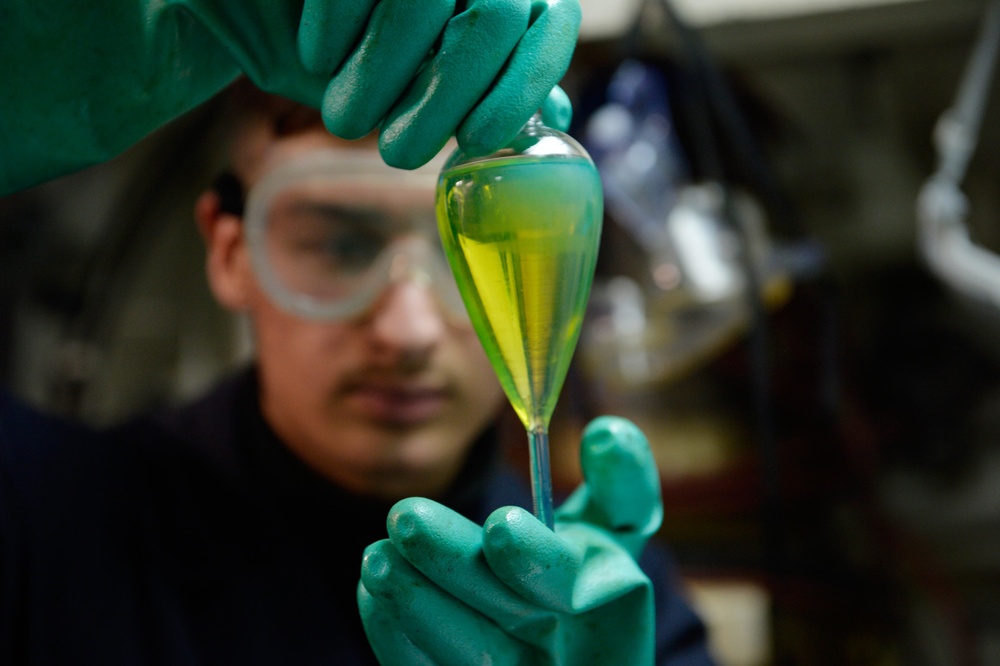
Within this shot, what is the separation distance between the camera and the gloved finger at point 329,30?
1.74 ft

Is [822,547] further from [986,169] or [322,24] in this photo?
[322,24]

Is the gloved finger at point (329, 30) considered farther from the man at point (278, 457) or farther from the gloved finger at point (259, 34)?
the man at point (278, 457)

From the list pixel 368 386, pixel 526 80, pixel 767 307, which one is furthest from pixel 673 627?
pixel 767 307

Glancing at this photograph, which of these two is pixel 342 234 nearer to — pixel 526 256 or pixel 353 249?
pixel 353 249

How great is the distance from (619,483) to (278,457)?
516 millimetres

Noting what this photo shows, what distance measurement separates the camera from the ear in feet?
3.00

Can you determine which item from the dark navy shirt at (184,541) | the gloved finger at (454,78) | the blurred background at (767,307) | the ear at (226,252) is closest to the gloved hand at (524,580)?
the gloved finger at (454,78)

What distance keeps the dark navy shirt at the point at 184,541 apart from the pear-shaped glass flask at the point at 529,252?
1.52 ft

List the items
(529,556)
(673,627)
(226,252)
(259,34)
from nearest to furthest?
(529,556) < (259,34) < (226,252) < (673,627)

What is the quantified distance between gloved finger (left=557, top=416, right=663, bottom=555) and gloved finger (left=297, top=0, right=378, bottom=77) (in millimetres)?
333

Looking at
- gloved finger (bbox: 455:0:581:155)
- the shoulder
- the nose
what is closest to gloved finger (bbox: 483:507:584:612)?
gloved finger (bbox: 455:0:581:155)

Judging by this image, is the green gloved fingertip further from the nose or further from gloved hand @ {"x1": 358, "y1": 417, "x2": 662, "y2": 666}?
the nose

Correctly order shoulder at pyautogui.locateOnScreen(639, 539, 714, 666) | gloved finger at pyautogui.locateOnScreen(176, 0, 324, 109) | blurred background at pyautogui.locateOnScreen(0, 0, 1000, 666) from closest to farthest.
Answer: gloved finger at pyautogui.locateOnScreen(176, 0, 324, 109) < shoulder at pyautogui.locateOnScreen(639, 539, 714, 666) < blurred background at pyautogui.locateOnScreen(0, 0, 1000, 666)

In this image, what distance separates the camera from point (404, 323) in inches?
38.8
